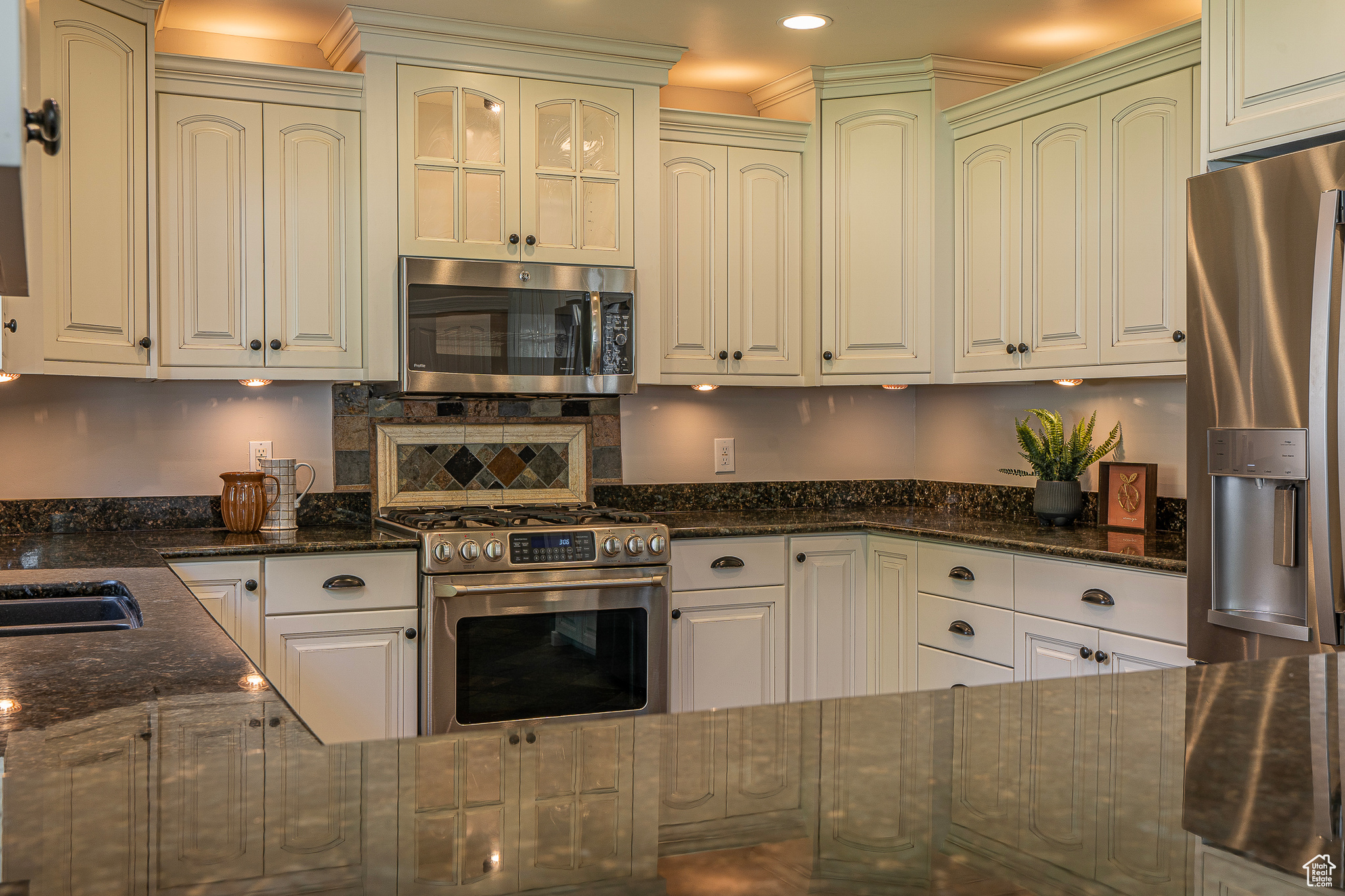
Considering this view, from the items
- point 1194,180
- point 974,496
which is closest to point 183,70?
point 1194,180

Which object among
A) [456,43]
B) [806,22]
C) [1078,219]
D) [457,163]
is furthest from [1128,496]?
[456,43]

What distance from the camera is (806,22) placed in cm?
340

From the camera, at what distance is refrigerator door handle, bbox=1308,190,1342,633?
6.98 ft

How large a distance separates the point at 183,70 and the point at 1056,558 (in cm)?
288

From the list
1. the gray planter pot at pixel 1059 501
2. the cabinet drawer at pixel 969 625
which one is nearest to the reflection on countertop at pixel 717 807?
the cabinet drawer at pixel 969 625

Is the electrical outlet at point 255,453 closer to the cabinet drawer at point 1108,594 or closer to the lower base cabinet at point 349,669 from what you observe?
the lower base cabinet at point 349,669

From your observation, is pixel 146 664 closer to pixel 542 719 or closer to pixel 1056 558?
pixel 542 719

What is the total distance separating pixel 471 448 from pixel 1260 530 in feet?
8.08

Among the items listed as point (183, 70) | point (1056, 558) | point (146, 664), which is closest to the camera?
point (146, 664)

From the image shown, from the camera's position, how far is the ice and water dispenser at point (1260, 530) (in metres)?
2.22

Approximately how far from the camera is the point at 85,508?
3.32 meters

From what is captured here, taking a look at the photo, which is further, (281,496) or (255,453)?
(255,453)

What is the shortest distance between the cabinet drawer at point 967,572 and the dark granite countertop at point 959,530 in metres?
0.04

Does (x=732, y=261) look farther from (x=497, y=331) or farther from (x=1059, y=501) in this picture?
(x=1059, y=501)
